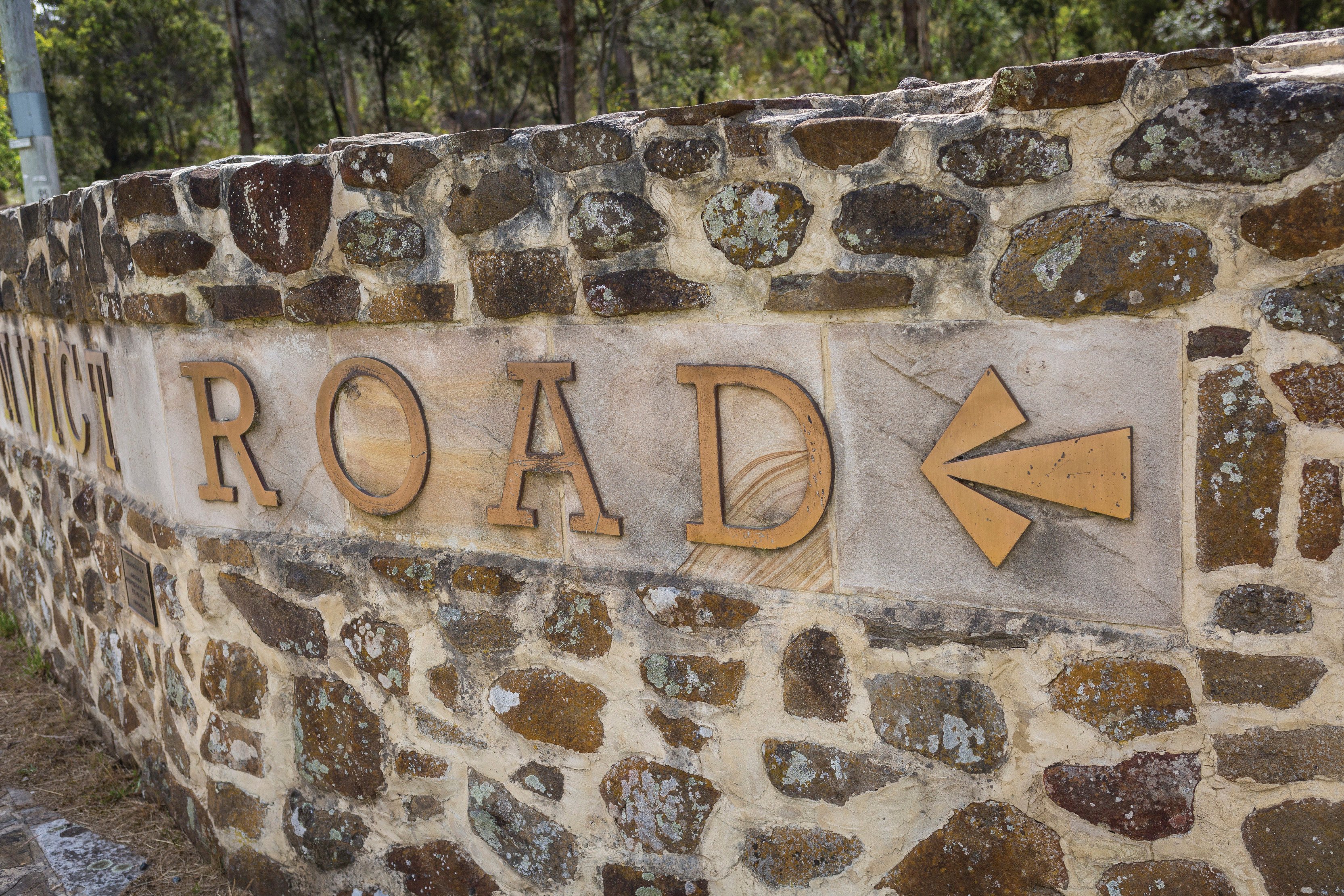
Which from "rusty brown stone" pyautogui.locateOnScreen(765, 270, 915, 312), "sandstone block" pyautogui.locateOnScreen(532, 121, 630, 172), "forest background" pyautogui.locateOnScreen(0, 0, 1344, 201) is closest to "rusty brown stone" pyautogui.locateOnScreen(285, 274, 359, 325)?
"sandstone block" pyautogui.locateOnScreen(532, 121, 630, 172)

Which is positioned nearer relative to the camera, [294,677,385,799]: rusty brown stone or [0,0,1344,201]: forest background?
[294,677,385,799]: rusty brown stone

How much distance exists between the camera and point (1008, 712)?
1.53 meters

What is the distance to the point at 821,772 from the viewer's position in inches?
66.4

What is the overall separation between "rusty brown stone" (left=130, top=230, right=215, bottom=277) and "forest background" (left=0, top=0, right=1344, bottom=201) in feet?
31.1

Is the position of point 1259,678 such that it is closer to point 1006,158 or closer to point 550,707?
point 1006,158

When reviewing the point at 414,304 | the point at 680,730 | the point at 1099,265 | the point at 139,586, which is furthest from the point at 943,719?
the point at 139,586

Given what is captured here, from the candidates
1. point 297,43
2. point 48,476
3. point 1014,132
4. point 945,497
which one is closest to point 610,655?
point 945,497

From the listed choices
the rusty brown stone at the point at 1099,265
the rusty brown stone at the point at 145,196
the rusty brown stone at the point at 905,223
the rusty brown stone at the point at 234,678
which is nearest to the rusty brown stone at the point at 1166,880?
the rusty brown stone at the point at 1099,265

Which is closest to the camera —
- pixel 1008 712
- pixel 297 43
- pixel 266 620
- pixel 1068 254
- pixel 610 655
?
pixel 1068 254

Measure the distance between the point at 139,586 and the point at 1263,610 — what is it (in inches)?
105

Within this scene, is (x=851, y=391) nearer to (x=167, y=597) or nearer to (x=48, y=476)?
(x=167, y=597)

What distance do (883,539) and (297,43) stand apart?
15.8 meters

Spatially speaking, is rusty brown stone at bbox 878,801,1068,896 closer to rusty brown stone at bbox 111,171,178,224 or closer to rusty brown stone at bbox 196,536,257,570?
rusty brown stone at bbox 196,536,257,570

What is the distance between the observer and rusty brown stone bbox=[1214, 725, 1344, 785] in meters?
1.35
